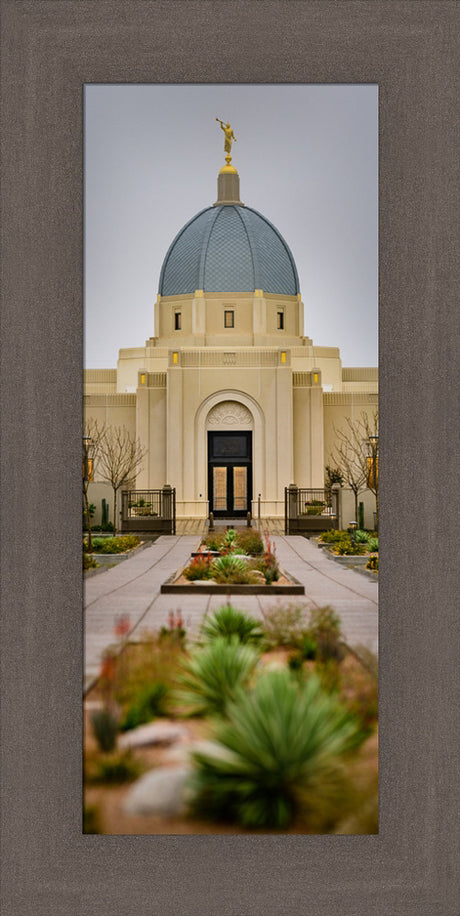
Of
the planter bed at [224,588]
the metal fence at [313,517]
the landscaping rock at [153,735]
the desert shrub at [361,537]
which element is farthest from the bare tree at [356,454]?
the landscaping rock at [153,735]

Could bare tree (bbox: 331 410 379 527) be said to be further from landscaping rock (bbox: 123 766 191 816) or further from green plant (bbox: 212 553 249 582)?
landscaping rock (bbox: 123 766 191 816)

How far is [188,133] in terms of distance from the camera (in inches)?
183

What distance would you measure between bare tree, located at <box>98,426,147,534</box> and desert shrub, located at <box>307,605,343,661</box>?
7328 millimetres

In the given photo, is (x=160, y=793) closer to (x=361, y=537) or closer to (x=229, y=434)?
(x=361, y=537)

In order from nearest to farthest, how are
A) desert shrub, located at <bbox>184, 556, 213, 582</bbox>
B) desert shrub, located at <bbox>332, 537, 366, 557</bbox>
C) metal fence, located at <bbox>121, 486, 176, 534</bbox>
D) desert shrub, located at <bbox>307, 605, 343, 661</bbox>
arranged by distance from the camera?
desert shrub, located at <bbox>307, 605, 343, 661</bbox> < desert shrub, located at <bbox>184, 556, 213, 582</bbox> < desert shrub, located at <bbox>332, 537, 366, 557</bbox> < metal fence, located at <bbox>121, 486, 176, 534</bbox>

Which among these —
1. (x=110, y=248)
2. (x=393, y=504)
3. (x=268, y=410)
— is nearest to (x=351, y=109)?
(x=110, y=248)

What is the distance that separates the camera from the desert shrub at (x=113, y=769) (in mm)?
3307

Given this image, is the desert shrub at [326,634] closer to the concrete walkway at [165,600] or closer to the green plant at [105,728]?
the concrete walkway at [165,600]

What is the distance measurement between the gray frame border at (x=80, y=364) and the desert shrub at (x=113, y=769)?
8cm

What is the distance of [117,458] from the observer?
53.8 feet

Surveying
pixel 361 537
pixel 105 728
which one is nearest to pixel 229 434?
pixel 361 537

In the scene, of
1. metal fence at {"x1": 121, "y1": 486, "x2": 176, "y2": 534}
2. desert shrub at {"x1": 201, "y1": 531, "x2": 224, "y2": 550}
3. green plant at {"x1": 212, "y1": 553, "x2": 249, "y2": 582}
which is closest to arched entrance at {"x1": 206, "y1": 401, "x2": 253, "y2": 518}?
metal fence at {"x1": 121, "y1": 486, "x2": 176, "y2": 534}

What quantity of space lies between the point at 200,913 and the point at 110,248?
10.9 ft

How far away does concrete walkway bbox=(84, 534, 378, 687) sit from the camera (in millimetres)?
3693
